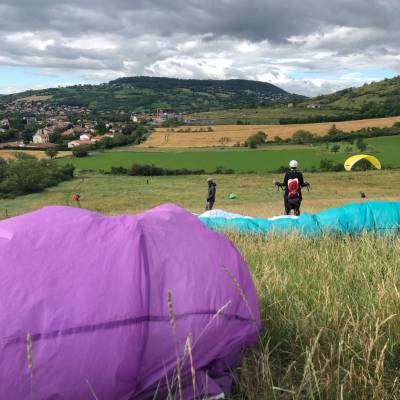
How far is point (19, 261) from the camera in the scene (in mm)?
1878

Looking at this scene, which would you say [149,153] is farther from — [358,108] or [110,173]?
[358,108]

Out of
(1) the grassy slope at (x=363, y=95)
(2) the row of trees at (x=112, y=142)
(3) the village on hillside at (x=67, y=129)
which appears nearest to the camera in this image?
(2) the row of trees at (x=112, y=142)

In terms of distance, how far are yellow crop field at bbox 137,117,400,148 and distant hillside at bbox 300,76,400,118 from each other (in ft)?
39.2

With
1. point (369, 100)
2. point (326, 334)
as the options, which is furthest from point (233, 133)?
point (326, 334)

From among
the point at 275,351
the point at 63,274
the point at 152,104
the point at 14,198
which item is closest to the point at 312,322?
the point at 275,351

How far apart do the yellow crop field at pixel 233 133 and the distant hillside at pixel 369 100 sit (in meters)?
11.9

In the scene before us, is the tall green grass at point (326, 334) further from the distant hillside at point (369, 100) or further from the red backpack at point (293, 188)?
the distant hillside at point (369, 100)

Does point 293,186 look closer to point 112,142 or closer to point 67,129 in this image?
point 112,142

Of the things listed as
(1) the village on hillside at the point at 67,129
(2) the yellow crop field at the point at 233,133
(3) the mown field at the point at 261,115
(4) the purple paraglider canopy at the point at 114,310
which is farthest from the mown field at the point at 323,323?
(3) the mown field at the point at 261,115

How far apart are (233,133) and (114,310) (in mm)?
92596

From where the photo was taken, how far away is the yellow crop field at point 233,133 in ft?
282

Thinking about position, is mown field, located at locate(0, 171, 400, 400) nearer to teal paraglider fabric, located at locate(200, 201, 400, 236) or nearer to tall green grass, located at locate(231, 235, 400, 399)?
tall green grass, located at locate(231, 235, 400, 399)

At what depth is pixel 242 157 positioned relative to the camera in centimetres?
7062

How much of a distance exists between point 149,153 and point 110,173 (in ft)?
54.5
